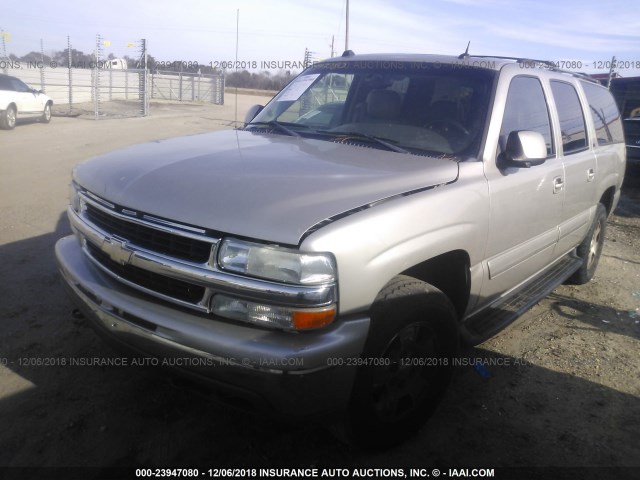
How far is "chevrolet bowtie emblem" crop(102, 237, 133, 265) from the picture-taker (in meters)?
2.43

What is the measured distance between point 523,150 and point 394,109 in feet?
2.96

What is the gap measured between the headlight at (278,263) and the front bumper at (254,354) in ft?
0.75

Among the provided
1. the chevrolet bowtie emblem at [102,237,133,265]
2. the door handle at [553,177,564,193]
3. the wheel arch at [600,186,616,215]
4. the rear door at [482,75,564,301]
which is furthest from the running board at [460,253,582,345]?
the chevrolet bowtie emblem at [102,237,133,265]

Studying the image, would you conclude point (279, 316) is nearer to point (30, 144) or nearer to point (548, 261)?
point (548, 261)

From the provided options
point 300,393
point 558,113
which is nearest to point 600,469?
point 300,393

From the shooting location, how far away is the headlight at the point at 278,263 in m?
2.06

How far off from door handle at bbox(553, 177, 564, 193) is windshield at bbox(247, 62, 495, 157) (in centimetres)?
94

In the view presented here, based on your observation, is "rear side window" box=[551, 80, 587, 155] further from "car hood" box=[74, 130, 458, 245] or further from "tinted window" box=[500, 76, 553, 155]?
"car hood" box=[74, 130, 458, 245]

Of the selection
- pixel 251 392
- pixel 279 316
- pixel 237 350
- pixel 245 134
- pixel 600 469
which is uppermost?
pixel 245 134

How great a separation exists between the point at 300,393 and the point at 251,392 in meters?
0.20

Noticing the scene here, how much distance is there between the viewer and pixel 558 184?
3.81 meters

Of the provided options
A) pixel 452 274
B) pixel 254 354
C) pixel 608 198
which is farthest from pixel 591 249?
pixel 254 354

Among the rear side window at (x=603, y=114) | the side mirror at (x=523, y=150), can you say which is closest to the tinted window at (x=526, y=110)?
the side mirror at (x=523, y=150)

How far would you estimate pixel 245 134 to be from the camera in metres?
3.66
